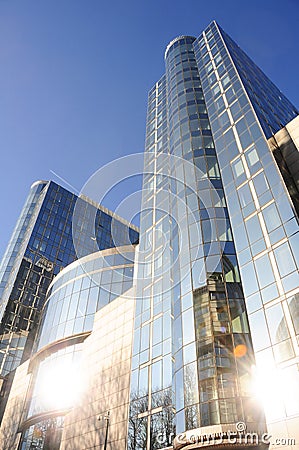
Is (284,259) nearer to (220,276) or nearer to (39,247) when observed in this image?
(220,276)

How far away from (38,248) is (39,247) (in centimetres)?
44

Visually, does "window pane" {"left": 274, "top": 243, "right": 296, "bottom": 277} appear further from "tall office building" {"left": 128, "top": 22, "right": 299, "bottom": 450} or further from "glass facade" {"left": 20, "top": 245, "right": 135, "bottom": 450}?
"glass facade" {"left": 20, "top": 245, "right": 135, "bottom": 450}

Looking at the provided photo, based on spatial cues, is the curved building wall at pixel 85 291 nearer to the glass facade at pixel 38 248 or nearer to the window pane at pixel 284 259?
the window pane at pixel 284 259

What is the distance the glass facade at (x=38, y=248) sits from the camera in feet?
213

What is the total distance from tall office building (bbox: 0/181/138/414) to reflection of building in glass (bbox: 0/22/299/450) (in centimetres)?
2114

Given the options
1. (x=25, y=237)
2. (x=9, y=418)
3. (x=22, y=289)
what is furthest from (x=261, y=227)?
(x=25, y=237)

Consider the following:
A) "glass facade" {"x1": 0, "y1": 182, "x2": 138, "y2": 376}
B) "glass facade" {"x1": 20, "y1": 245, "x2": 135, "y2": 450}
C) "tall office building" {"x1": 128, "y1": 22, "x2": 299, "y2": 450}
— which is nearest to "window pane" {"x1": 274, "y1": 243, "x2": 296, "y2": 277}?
"tall office building" {"x1": 128, "y1": 22, "x2": 299, "y2": 450}

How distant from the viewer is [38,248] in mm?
79750

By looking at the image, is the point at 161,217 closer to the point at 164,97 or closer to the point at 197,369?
the point at 197,369

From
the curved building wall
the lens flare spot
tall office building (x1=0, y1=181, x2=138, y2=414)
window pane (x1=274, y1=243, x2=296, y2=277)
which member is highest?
tall office building (x1=0, y1=181, x2=138, y2=414)

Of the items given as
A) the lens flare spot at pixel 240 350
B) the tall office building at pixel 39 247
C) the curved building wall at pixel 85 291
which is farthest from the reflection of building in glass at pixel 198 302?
the tall office building at pixel 39 247

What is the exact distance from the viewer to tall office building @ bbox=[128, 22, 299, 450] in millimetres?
18453

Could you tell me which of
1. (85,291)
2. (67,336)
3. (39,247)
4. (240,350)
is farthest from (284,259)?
(39,247)

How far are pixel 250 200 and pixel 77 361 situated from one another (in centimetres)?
2391
